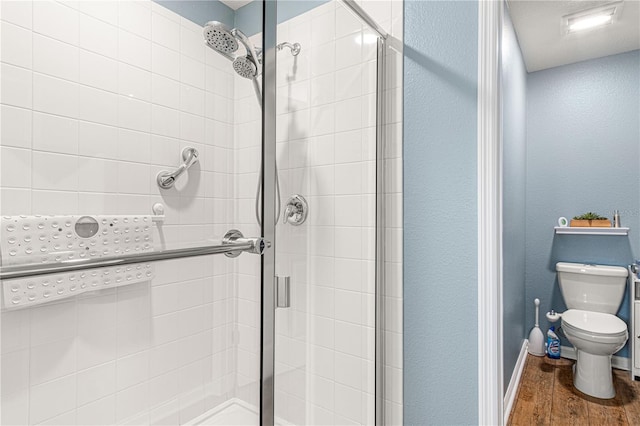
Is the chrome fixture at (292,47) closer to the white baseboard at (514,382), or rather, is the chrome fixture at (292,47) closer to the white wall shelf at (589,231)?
the white baseboard at (514,382)

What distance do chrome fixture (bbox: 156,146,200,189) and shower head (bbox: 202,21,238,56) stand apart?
0.26 metres

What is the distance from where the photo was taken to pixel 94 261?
2.39 ft

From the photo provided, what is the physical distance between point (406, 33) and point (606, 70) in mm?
2476

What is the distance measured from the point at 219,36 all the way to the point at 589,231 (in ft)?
9.93

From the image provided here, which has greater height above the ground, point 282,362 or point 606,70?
point 606,70

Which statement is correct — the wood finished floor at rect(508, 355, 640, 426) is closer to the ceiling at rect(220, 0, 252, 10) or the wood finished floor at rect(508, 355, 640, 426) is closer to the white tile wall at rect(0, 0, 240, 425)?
the white tile wall at rect(0, 0, 240, 425)

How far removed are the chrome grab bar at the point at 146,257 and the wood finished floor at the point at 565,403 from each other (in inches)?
78.9

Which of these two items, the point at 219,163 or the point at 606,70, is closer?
the point at 219,163

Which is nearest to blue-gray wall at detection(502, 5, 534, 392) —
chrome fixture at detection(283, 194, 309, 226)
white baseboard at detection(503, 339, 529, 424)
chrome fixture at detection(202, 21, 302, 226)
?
white baseboard at detection(503, 339, 529, 424)

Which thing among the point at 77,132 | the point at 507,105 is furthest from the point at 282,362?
Result: the point at 507,105

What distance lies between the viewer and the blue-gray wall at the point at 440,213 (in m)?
1.20

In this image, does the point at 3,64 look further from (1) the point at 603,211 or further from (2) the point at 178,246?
(1) the point at 603,211

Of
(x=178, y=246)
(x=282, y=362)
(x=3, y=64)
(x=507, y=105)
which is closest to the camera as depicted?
(x=3, y=64)

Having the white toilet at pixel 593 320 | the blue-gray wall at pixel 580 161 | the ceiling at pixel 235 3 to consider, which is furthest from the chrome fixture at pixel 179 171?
the blue-gray wall at pixel 580 161
